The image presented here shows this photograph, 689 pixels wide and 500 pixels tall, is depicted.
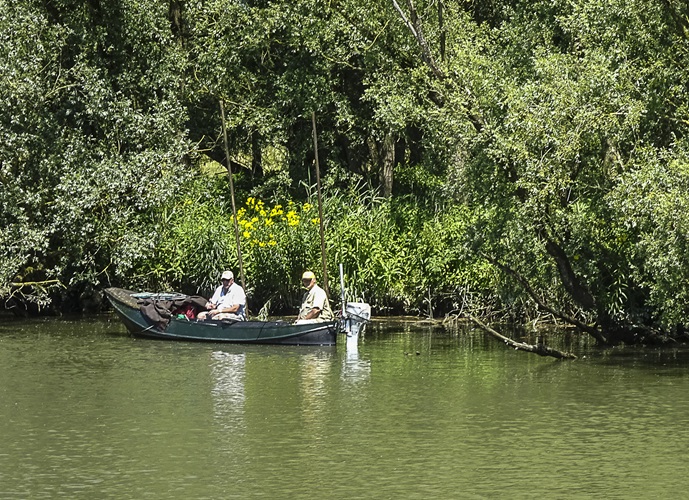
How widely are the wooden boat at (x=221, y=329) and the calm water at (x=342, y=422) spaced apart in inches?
13.0

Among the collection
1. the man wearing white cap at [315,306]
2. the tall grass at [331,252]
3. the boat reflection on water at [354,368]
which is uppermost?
the tall grass at [331,252]

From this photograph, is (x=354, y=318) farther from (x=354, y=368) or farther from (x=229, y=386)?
(x=229, y=386)

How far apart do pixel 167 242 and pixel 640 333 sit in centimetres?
1185

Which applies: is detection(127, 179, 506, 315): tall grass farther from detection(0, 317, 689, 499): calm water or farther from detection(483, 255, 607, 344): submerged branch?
detection(483, 255, 607, 344): submerged branch

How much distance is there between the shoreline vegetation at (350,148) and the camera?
23016mm

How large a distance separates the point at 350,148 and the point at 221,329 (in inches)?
368

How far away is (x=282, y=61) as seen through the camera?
33.6 metres

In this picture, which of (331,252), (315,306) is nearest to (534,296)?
(315,306)

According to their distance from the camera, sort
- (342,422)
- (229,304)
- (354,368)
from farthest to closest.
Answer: (229,304)
(354,368)
(342,422)

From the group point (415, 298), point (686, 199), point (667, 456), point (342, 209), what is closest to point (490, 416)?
point (667, 456)

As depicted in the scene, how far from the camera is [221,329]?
1037 inches

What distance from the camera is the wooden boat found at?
25.7 m

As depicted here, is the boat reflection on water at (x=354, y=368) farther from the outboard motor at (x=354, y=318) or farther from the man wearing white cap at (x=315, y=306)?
the man wearing white cap at (x=315, y=306)

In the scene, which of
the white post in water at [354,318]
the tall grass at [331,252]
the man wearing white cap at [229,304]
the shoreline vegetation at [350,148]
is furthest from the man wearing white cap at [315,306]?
the tall grass at [331,252]
